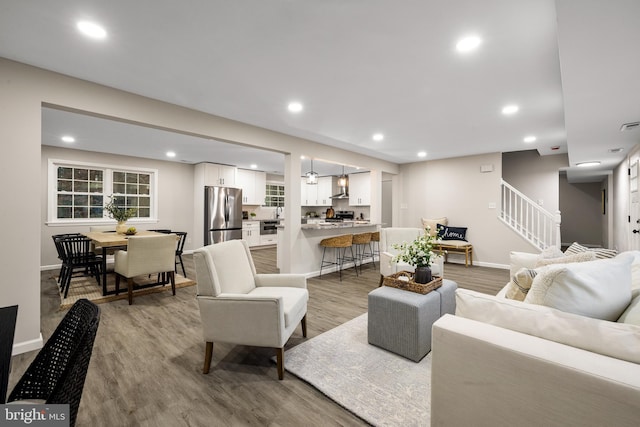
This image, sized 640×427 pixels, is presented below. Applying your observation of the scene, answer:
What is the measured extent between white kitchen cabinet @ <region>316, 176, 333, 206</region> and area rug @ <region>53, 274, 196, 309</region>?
5.46 metres

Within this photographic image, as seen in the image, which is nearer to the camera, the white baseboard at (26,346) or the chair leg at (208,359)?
the chair leg at (208,359)

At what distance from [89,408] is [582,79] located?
406 cm

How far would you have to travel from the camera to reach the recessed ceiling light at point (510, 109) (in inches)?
131

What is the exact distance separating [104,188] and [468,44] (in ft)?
24.1

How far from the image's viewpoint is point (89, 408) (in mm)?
1739

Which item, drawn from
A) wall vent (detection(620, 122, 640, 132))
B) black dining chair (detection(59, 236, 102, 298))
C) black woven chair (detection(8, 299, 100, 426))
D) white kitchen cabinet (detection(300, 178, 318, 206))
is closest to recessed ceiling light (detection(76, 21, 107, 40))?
black woven chair (detection(8, 299, 100, 426))

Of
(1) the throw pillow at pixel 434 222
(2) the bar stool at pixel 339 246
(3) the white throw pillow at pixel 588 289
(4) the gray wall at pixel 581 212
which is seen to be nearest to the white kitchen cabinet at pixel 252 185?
(2) the bar stool at pixel 339 246

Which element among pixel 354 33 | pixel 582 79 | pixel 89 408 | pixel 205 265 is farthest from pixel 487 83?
pixel 89 408

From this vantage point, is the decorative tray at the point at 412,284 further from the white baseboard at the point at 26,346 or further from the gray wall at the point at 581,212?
the gray wall at the point at 581,212

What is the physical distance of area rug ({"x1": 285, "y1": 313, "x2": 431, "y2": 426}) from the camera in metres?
1.69

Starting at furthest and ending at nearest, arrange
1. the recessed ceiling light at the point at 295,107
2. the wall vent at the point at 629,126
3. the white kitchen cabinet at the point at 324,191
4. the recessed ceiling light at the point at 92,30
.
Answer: the white kitchen cabinet at the point at 324,191
the recessed ceiling light at the point at 295,107
the wall vent at the point at 629,126
the recessed ceiling light at the point at 92,30

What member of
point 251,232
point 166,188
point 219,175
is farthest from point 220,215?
point 166,188

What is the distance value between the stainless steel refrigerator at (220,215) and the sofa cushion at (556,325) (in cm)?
646

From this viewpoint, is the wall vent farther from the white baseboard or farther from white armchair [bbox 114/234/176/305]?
the white baseboard
